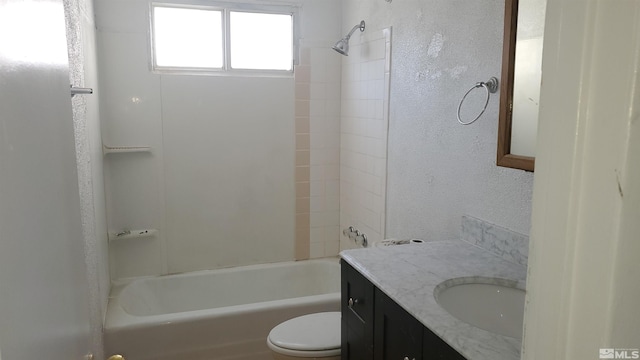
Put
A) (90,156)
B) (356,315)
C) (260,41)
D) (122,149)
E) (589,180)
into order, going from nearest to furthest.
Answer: (589,180), (356,315), (90,156), (122,149), (260,41)

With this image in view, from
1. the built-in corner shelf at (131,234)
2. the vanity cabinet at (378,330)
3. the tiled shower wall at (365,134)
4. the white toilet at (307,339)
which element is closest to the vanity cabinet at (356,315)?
the vanity cabinet at (378,330)

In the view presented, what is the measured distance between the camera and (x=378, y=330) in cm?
160

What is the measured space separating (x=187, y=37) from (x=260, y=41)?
0.50 meters

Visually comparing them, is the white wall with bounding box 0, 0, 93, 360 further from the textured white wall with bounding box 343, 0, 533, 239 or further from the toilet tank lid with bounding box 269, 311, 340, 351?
the textured white wall with bounding box 343, 0, 533, 239

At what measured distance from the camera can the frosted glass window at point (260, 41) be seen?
3354mm

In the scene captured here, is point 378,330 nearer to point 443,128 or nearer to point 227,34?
point 443,128

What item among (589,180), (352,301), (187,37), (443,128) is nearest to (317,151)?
(187,37)

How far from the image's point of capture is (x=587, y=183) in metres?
0.48

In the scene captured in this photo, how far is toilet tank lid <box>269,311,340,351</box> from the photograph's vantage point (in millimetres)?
2135

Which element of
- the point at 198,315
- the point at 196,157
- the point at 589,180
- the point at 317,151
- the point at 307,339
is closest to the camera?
the point at 589,180

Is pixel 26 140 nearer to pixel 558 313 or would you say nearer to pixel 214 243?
pixel 558 313

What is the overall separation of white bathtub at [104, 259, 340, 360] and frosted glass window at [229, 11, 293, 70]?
149 cm

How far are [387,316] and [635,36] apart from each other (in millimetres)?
1231

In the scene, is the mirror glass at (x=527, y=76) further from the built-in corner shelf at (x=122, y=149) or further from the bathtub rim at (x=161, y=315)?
the built-in corner shelf at (x=122, y=149)
